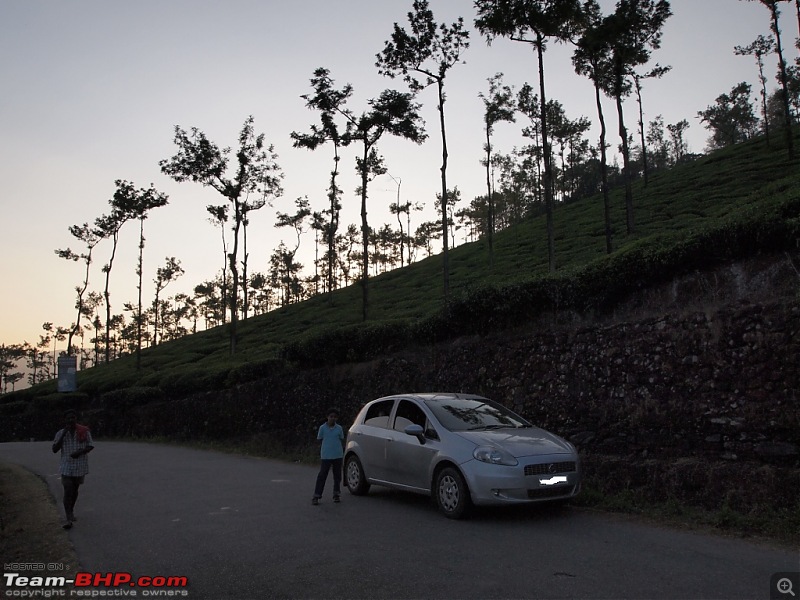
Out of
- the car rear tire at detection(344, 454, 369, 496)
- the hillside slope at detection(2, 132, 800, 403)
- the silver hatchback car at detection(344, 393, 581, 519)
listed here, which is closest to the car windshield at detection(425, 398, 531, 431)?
the silver hatchback car at detection(344, 393, 581, 519)

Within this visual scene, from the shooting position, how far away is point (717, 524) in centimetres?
775

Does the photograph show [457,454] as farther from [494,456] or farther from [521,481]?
[521,481]

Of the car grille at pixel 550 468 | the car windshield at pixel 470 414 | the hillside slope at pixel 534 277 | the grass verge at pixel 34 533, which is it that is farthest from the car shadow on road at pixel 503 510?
the hillside slope at pixel 534 277

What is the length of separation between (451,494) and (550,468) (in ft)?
4.57

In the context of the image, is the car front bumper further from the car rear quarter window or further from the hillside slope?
the hillside slope

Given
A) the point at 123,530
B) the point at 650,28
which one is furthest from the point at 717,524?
the point at 650,28

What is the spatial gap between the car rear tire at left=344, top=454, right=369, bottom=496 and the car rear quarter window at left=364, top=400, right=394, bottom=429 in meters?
0.74

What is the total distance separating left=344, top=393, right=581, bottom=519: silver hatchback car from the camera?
26.1 feet

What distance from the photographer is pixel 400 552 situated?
664 centimetres

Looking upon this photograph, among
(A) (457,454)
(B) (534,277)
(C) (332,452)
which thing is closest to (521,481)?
(A) (457,454)

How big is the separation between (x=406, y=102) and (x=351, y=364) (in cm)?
1593

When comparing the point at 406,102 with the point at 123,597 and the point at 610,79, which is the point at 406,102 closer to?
the point at 610,79

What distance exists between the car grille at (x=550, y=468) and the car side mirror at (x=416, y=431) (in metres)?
1.79

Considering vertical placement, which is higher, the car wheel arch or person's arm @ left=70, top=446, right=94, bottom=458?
person's arm @ left=70, top=446, right=94, bottom=458
